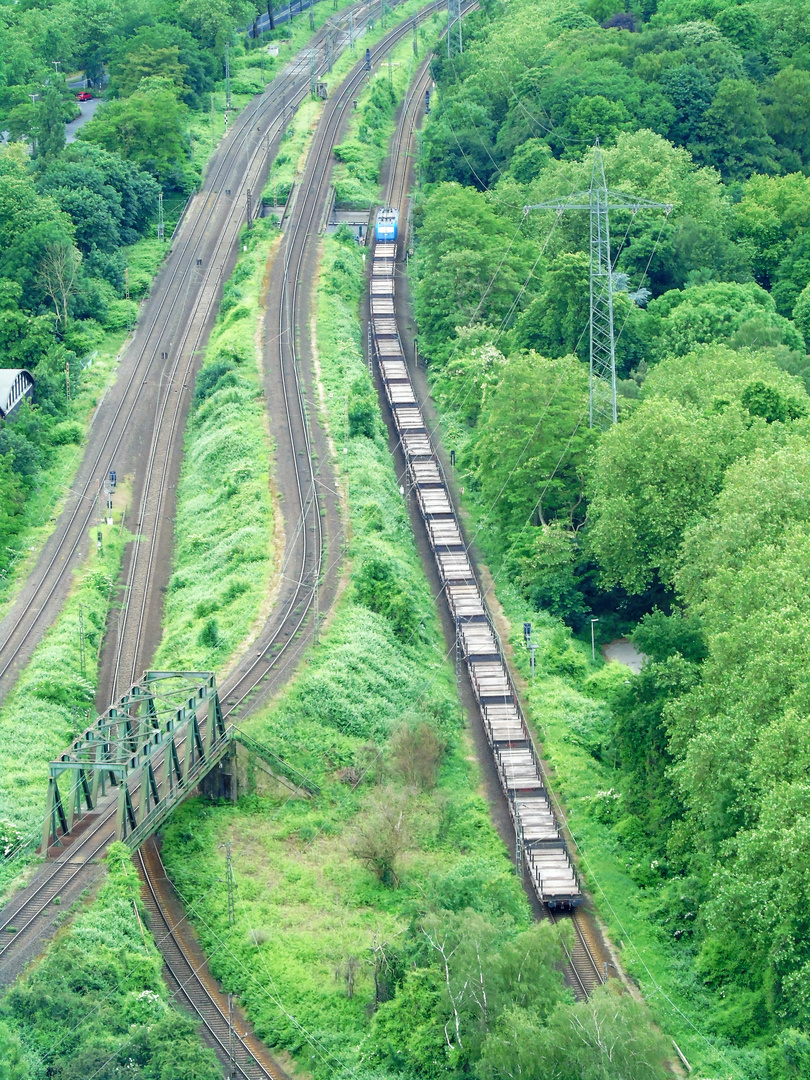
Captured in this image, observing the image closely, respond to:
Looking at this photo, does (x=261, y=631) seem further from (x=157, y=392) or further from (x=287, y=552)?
(x=157, y=392)

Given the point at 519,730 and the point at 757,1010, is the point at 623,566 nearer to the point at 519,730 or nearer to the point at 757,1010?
the point at 519,730

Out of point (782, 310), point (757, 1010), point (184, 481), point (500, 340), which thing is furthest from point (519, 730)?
point (782, 310)

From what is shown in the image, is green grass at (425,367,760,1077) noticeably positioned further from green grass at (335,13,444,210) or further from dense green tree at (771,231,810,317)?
green grass at (335,13,444,210)

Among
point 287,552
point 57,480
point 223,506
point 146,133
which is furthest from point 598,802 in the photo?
point 146,133

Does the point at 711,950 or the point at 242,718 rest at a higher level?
the point at 242,718

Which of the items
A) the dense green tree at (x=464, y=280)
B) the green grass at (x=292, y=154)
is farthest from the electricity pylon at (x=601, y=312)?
the green grass at (x=292, y=154)
